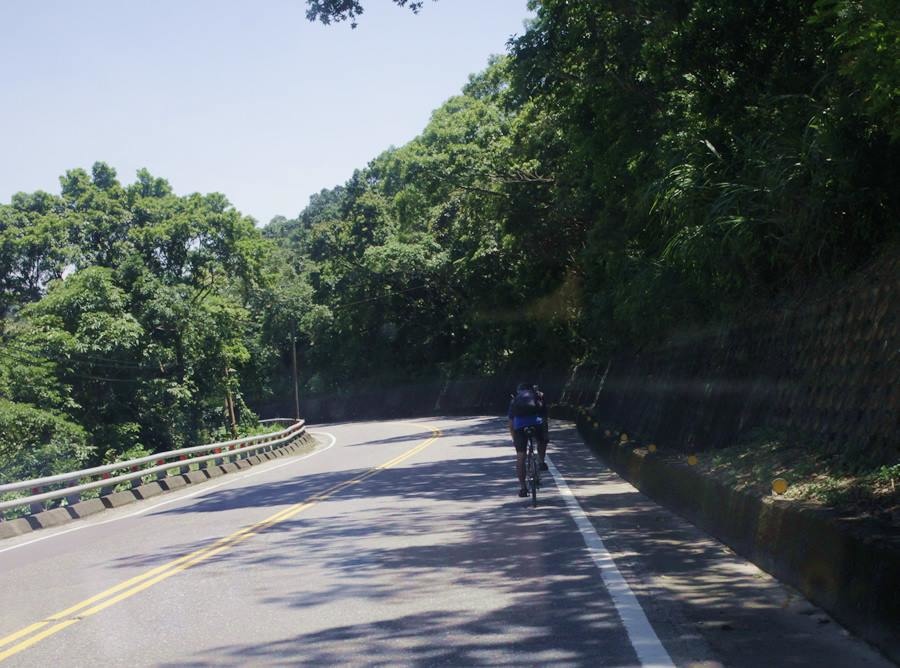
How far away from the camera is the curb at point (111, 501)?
16.7m

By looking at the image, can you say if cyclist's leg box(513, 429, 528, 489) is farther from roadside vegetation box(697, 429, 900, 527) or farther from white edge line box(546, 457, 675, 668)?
roadside vegetation box(697, 429, 900, 527)

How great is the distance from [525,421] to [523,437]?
0.32 meters

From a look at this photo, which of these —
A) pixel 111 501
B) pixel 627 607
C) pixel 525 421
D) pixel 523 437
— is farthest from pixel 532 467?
pixel 111 501

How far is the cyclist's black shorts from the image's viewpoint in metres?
14.9

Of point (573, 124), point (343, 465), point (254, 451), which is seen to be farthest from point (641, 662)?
point (254, 451)

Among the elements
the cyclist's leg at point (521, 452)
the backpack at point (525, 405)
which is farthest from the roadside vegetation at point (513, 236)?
the cyclist's leg at point (521, 452)

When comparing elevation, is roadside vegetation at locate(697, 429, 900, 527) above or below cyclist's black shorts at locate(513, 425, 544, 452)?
below

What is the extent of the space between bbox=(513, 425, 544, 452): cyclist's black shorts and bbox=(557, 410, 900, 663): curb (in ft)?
9.49

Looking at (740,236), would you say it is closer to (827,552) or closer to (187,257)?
(827,552)

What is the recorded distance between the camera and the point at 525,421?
599 inches

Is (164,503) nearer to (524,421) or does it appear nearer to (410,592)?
(524,421)

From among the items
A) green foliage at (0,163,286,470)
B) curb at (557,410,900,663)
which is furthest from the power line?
curb at (557,410,900,663)

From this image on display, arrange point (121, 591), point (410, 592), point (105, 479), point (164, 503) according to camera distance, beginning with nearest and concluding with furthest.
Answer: point (410, 592) < point (121, 591) < point (164, 503) < point (105, 479)

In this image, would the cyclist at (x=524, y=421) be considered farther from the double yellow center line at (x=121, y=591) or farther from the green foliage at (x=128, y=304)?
the green foliage at (x=128, y=304)
